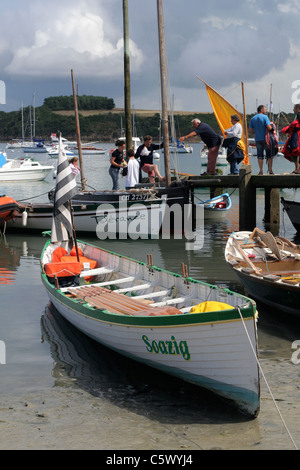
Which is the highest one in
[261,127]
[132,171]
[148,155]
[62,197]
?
[261,127]

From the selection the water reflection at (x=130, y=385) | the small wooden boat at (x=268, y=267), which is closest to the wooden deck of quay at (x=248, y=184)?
the small wooden boat at (x=268, y=267)

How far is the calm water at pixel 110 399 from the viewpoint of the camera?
7074mm

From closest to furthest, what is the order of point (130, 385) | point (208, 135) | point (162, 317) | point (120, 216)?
point (162, 317) → point (130, 385) → point (208, 135) → point (120, 216)

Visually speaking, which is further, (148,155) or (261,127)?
(148,155)

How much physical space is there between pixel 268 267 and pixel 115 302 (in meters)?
4.03

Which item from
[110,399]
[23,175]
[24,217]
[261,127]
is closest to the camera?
[110,399]

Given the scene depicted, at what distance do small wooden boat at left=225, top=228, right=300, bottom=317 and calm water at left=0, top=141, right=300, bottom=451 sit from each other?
0.46 m

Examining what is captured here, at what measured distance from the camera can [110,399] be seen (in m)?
8.21

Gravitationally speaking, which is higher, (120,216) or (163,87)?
(163,87)

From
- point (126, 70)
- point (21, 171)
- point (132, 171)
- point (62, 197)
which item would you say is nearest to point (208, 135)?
point (132, 171)

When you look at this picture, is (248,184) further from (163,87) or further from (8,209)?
(8,209)

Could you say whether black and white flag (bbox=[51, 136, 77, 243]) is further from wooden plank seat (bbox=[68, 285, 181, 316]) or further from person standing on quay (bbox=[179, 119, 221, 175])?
person standing on quay (bbox=[179, 119, 221, 175])

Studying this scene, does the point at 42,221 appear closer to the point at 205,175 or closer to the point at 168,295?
the point at 205,175
